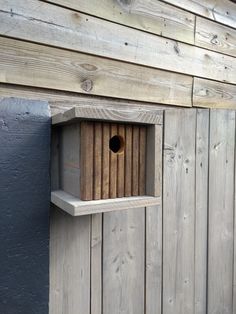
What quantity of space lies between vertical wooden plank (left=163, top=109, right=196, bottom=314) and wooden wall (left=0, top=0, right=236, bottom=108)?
0.42ft

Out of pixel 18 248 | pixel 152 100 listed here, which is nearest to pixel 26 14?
pixel 152 100

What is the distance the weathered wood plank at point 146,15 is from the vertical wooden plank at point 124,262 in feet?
2.43

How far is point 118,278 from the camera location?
3.52ft

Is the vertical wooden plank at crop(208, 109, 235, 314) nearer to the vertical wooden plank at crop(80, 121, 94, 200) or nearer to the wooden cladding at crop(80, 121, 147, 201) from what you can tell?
the wooden cladding at crop(80, 121, 147, 201)

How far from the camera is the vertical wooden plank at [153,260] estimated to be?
3.75 ft

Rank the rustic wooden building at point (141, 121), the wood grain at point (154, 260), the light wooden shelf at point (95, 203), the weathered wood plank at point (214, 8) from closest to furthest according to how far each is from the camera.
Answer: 1. the light wooden shelf at point (95, 203)
2. the rustic wooden building at point (141, 121)
3. the wood grain at point (154, 260)
4. the weathered wood plank at point (214, 8)

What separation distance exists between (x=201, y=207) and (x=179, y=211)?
13 centimetres

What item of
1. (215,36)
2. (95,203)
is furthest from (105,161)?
(215,36)

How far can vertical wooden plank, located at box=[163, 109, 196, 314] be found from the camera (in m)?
1.19

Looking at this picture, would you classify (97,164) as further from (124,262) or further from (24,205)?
(124,262)

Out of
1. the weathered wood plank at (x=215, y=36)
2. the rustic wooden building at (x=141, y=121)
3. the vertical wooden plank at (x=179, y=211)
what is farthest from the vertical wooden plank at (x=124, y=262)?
the weathered wood plank at (x=215, y=36)

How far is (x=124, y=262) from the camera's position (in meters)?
1.08

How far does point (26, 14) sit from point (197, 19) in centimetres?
79

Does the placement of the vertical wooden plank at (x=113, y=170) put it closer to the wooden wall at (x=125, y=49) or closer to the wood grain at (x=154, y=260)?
the wooden wall at (x=125, y=49)
